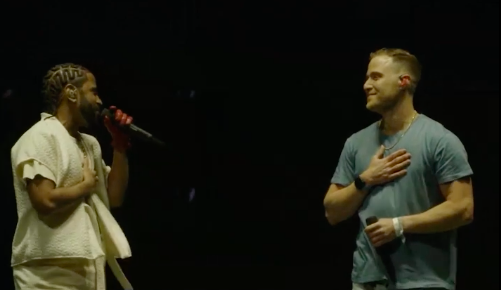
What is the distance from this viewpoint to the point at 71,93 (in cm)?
231

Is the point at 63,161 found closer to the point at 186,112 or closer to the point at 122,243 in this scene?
the point at 122,243

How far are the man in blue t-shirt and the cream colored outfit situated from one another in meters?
0.66

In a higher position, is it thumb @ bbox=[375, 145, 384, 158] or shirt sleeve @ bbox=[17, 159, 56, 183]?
thumb @ bbox=[375, 145, 384, 158]

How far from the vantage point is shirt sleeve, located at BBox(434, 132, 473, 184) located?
2186mm

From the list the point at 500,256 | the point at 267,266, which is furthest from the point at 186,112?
the point at 500,256

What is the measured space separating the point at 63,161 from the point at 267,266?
162 centimetres

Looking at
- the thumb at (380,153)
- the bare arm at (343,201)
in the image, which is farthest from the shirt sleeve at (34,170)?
the thumb at (380,153)

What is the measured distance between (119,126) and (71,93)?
157 millimetres

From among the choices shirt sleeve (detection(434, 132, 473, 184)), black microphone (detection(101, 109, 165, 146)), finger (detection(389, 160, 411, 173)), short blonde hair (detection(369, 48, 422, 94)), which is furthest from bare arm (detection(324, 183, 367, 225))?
black microphone (detection(101, 109, 165, 146))

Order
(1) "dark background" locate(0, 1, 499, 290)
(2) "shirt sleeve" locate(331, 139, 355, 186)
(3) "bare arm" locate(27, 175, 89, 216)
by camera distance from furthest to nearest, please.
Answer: (1) "dark background" locate(0, 1, 499, 290) < (2) "shirt sleeve" locate(331, 139, 355, 186) < (3) "bare arm" locate(27, 175, 89, 216)

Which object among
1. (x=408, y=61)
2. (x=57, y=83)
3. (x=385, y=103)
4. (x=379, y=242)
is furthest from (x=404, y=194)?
(x=57, y=83)

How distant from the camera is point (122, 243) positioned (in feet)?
7.57

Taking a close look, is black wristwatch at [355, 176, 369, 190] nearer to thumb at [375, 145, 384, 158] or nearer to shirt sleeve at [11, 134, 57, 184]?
thumb at [375, 145, 384, 158]

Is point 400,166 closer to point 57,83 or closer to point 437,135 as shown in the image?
point 437,135
